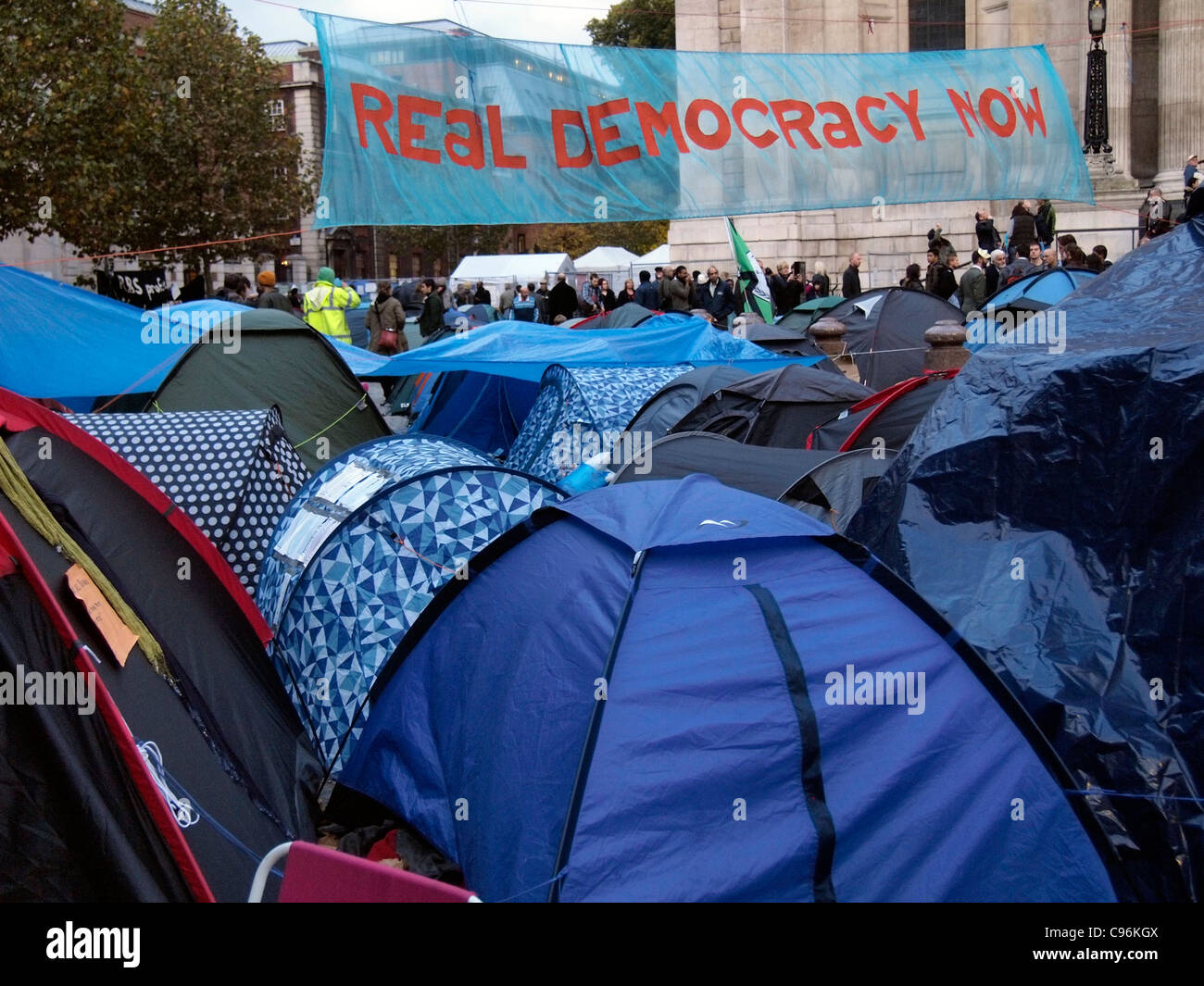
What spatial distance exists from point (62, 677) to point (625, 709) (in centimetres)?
152

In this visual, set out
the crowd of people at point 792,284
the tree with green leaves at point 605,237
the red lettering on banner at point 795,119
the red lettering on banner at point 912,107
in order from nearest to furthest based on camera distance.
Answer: the red lettering on banner at point 795,119 < the red lettering on banner at point 912,107 < the crowd of people at point 792,284 < the tree with green leaves at point 605,237

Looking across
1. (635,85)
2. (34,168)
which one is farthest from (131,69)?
(635,85)

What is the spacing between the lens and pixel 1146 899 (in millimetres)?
3750

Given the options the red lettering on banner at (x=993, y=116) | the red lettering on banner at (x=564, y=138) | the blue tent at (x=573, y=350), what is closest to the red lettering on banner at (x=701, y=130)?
the red lettering on banner at (x=564, y=138)

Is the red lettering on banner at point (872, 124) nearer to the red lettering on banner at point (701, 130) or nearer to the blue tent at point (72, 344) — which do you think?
the red lettering on banner at point (701, 130)

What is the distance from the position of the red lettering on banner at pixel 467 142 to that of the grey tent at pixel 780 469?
10.9 ft

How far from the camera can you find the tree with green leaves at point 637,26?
48.1 m

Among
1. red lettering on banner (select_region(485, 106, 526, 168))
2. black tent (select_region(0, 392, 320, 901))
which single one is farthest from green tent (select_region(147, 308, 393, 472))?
black tent (select_region(0, 392, 320, 901))

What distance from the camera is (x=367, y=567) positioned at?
17.4ft

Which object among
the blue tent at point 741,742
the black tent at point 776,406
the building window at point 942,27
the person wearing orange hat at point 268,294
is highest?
the building window at point 942,27

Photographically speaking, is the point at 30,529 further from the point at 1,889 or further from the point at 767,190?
the point at 767,190

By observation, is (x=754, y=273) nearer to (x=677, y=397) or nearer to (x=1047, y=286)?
(x=1047, y=286)

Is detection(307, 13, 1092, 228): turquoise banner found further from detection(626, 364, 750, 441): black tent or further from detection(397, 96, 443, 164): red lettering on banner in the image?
detection(626, 364, 750, 441): black tent

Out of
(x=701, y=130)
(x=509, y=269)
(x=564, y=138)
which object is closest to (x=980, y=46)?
(x=509, y=269)
